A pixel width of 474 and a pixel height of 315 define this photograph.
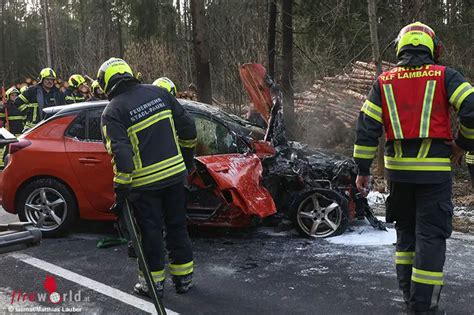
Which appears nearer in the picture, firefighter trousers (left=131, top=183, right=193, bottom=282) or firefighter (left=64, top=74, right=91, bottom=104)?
firefighter trousers (left=131, top=183, right=193, bottom=282)

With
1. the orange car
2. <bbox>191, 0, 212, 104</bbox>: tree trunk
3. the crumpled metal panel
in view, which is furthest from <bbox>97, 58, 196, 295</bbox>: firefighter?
<bbox>191, 0, 212, 104</bbox>: tree trunk

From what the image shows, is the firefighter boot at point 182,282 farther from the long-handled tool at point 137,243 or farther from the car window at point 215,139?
the car window at point 215,139

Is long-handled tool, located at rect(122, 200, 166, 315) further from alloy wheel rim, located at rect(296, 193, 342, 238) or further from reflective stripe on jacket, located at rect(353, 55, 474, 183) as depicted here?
alloy wheel rim, located at rect(296, 193, 342, 238)

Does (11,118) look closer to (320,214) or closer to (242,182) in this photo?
(242,182)

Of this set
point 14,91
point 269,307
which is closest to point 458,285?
point 269,307

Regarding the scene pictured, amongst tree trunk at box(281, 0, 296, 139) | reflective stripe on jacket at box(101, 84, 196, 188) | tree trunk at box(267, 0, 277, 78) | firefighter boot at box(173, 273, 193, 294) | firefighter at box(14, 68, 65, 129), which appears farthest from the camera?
tree trunk at box(267, 0, 277, 78)

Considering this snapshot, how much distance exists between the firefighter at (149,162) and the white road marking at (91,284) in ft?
0.44

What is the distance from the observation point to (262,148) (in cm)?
578

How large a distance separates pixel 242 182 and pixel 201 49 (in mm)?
6191

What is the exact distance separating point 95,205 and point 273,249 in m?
2.07

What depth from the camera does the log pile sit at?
490 inches

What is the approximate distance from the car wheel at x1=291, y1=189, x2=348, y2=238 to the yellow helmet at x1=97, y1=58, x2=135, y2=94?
2482 millimetres

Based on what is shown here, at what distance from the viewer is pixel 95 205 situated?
18.7ft

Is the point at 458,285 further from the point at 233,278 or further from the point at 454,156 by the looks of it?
the point at 233,278
